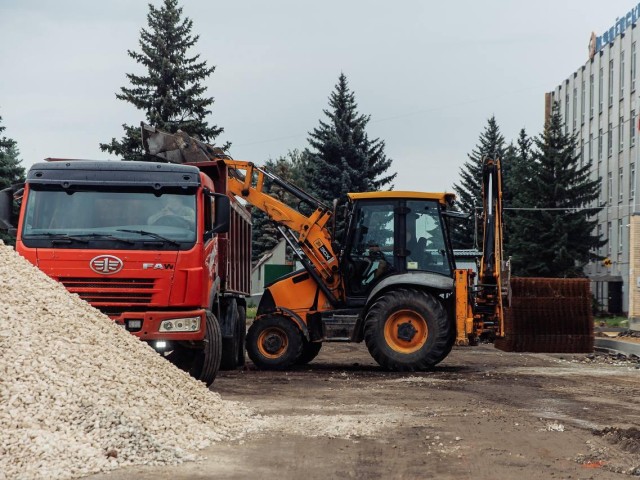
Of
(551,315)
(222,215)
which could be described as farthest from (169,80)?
(222,215)

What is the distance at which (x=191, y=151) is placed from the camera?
2105 cm

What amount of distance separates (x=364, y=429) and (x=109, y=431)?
9.42 ft

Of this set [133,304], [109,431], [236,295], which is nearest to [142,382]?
A: [109,431]

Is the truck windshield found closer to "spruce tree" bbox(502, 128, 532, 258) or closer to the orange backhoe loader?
the orange backhoe loader

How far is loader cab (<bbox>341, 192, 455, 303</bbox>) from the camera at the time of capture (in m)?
19.8

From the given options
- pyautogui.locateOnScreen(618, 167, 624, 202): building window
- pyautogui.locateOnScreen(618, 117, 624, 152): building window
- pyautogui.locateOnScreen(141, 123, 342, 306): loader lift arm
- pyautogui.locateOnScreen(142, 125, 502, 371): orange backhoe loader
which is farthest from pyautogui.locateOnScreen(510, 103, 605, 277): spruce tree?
pyautogui.locateOnScreen(141, 123, 342, 306): loader lift arm

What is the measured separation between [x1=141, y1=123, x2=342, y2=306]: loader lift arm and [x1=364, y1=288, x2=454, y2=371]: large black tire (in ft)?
4.50

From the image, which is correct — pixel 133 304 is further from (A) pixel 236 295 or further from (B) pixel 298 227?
(B) pixel 298 227

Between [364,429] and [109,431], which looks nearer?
[109,431]

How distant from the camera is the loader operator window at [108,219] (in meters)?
14.1

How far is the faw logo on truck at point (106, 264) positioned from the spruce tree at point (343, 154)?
44583 millimetres

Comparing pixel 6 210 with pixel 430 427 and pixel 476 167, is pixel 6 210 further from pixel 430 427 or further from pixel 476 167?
pixel 476 167

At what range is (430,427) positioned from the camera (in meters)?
11.5

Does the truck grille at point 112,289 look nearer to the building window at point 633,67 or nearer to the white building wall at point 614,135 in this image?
the white building wall at point 614,135
